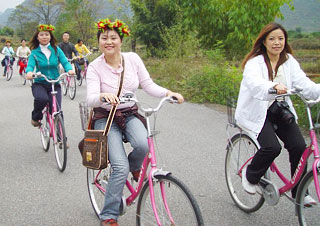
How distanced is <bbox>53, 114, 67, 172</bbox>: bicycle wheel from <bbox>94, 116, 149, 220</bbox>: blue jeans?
1970 mm

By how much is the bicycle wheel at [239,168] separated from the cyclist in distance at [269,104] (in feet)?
0.69

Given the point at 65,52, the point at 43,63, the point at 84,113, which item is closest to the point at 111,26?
the point at 84,113

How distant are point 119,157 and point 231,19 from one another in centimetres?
1111

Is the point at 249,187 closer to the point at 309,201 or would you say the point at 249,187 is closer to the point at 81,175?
the point at 309,201

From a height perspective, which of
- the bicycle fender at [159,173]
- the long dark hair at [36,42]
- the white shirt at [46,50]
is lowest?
the bicycle fender at [159,173]

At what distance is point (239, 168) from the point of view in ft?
12.5

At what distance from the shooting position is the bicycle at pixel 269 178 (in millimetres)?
2871

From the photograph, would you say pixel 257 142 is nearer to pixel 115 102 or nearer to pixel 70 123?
pixel 115 102

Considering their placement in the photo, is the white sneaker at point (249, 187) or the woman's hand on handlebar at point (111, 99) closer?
the woman's hand on handlebar at point (111, 99)

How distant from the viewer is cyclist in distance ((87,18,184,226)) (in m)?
3.00

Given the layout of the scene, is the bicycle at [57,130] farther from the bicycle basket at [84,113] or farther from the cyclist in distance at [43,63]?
the bicycle basket at [84,113]

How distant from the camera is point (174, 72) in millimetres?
12141

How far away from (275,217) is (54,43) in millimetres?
4126

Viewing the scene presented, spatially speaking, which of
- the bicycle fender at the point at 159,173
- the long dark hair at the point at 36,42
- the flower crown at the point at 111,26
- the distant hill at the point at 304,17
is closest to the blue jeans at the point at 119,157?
the bicycle fender at the point at 159,173
